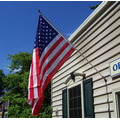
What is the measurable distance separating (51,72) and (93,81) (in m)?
1.33

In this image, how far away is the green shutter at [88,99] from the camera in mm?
5384

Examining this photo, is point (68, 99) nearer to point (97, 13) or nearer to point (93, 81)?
point (93, 81)

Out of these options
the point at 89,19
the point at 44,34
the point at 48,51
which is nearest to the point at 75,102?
the point at 48,51

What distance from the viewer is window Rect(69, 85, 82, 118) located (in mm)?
6110

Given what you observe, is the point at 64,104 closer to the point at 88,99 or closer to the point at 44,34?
the point at 88,99

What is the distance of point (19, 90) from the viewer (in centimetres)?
1623

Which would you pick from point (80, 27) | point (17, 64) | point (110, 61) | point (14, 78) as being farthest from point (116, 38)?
point (17, 64)

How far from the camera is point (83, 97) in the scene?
231 inches

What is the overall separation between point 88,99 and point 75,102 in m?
0.93

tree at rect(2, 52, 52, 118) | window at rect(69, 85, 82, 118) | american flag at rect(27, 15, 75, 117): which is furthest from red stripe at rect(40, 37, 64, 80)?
tree at rect(2, 52, 52, 118)

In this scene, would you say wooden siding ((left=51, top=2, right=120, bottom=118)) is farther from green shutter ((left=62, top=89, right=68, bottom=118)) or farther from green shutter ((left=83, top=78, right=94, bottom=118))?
green shutter ((left=62, top=89, right=68, bottom=118))

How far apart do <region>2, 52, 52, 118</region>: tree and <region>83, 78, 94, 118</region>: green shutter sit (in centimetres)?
648

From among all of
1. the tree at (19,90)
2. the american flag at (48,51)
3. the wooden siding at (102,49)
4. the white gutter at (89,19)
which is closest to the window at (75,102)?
the wooden siding at (102,49)

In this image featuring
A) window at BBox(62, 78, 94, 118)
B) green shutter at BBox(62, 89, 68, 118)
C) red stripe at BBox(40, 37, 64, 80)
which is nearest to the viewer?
red stripe at BBox(40, 37, 64, 80)
